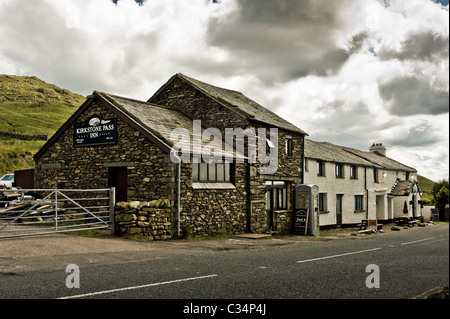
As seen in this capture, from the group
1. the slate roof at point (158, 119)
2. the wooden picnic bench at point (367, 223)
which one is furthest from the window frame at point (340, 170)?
the slate roof at point (158, 119)

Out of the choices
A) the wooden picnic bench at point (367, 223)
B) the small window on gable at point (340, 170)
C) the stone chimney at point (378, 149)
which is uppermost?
the stone chimney at point (378, 149)

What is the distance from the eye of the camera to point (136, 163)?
659 inches

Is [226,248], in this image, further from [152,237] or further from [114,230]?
[114,230]

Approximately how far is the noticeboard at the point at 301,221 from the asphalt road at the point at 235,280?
37.9 feet

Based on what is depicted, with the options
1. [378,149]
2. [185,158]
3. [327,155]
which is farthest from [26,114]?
[185,158]

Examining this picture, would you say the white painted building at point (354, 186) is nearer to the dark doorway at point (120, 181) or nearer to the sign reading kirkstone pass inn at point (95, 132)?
the dark doorway at point (120, 181)

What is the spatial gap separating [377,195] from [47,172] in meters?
28.5

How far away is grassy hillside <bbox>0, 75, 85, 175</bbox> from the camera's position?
44781 mm

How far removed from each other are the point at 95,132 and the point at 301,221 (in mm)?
12566

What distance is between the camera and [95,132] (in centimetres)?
1820

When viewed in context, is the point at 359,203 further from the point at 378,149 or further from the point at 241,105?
the point at 241,105

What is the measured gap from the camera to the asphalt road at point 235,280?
6078 millimetres

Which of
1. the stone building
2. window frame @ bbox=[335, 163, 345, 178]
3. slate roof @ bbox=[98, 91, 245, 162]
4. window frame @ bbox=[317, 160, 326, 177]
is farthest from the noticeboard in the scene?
window frame @ bbox=[335, 163, 345, 178]

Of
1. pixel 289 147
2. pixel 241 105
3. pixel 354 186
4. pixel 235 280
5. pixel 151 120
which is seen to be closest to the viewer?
pixel 235 280
